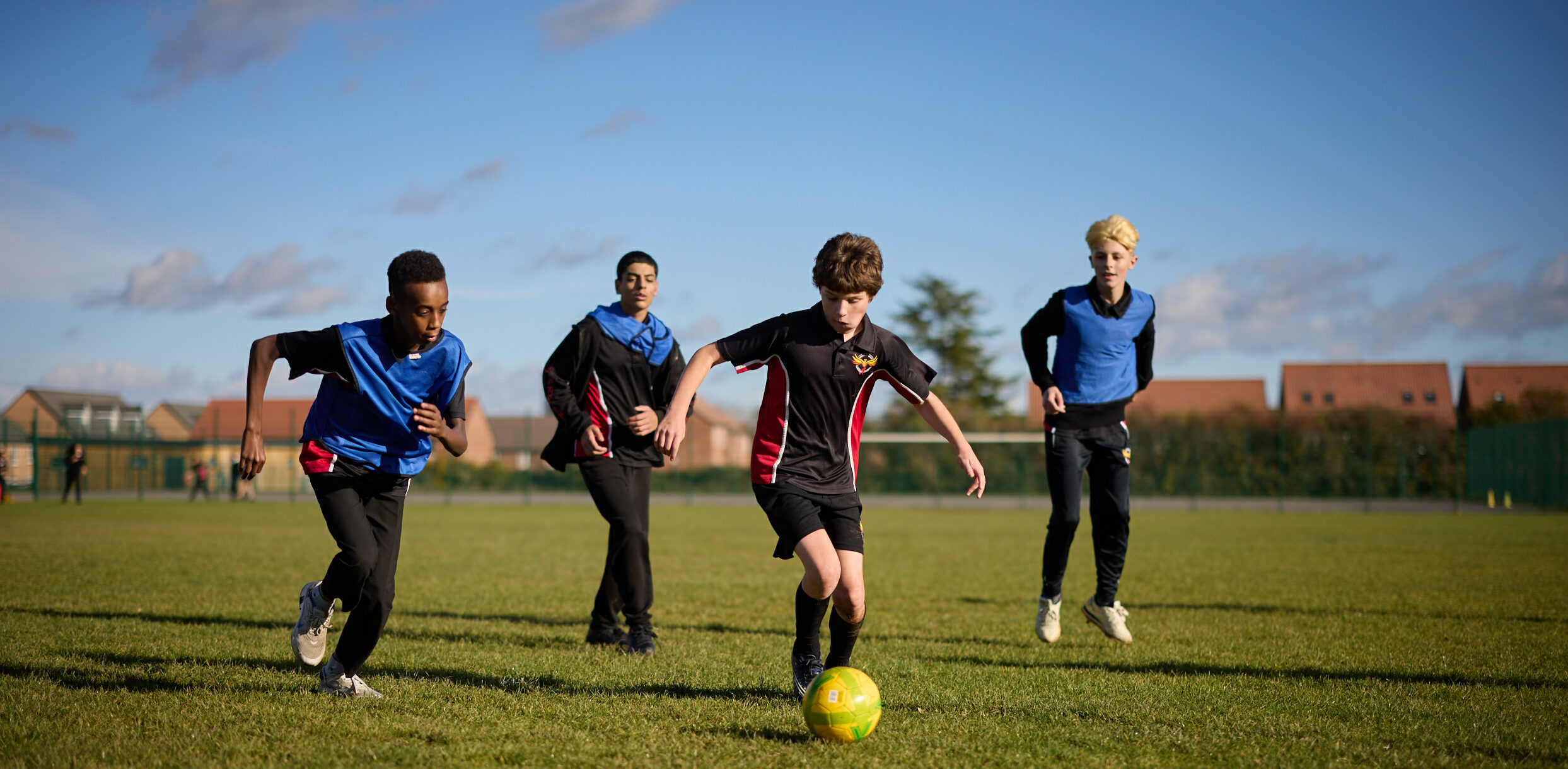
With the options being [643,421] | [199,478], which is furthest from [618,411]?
[199,478]

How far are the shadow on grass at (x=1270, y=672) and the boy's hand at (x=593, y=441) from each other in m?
2.14

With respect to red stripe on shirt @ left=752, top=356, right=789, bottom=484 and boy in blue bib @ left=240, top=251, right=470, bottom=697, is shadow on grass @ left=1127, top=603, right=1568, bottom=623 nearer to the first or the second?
red stripe on shirt @ left=752, top=356, right=789, bottom=484

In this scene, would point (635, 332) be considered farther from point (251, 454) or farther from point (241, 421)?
point (241, 421)

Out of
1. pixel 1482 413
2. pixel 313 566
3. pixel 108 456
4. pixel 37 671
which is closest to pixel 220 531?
pixel 313 566

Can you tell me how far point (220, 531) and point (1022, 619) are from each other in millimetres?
15472

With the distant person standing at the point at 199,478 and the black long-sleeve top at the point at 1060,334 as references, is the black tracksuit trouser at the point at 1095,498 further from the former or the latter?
the distant person standing at the point at 199,478

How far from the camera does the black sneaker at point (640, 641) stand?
19.9 feet

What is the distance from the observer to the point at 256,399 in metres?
4.26

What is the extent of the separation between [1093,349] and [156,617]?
257 inches

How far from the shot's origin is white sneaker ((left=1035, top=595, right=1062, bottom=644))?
6.59 m

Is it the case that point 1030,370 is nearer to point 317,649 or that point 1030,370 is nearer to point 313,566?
point 317,649

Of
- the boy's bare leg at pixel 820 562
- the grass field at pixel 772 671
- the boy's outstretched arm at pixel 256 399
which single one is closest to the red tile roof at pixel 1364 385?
the grass field at pixel 772 671

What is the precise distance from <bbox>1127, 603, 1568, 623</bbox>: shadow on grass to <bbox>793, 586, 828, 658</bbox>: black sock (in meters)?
4.64

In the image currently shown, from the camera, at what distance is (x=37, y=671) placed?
16.8ft
